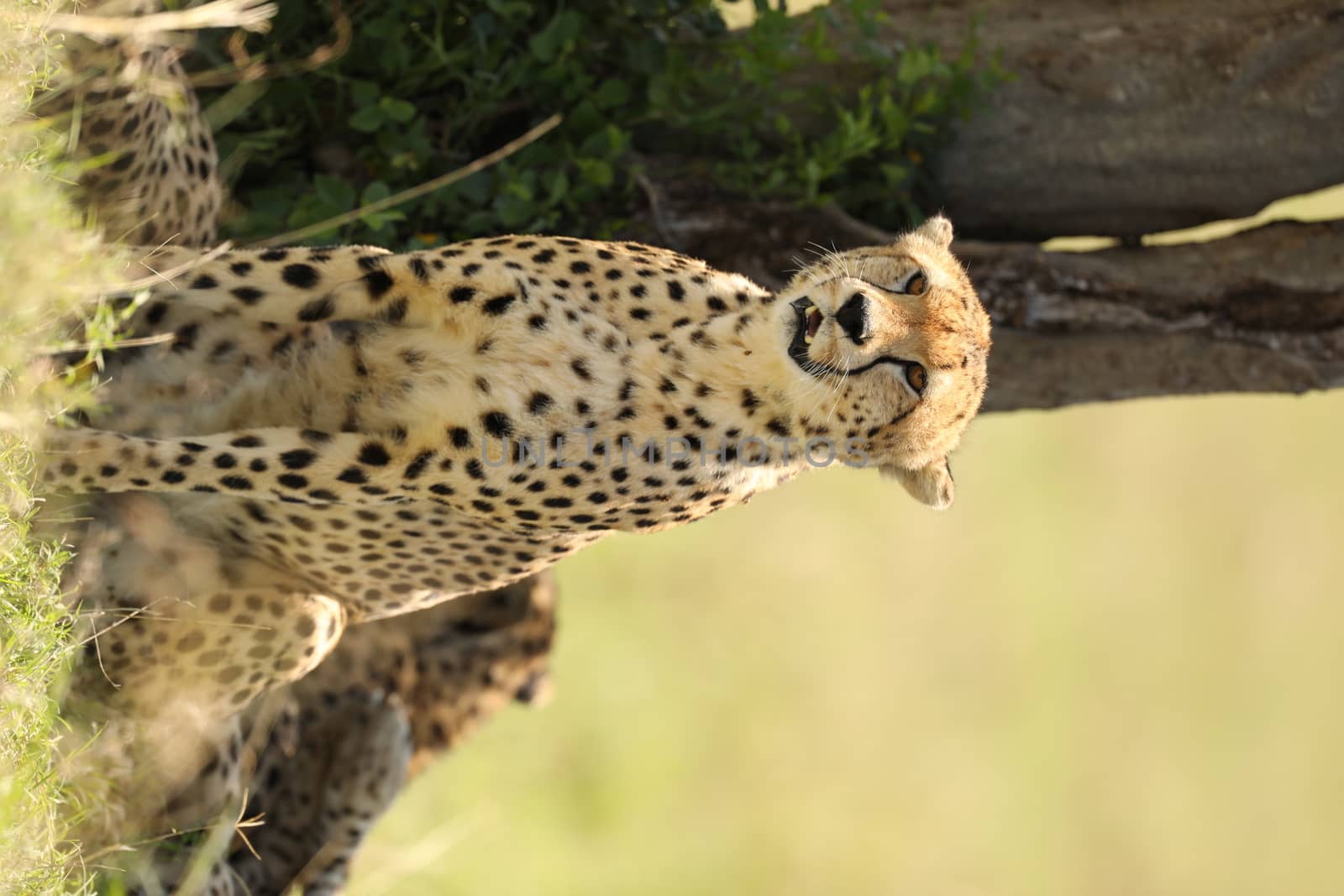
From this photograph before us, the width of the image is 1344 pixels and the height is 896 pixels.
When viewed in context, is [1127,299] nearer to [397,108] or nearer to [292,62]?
[397,108]

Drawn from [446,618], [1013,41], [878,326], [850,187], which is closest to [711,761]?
[446,618]

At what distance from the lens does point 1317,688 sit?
8000 mm

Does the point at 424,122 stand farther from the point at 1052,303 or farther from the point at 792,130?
the point at 1052,303

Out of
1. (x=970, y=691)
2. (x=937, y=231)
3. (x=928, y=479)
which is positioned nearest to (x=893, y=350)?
(x=928, y=479)

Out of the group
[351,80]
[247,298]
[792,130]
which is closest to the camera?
[247,298]

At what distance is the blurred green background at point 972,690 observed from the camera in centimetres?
641

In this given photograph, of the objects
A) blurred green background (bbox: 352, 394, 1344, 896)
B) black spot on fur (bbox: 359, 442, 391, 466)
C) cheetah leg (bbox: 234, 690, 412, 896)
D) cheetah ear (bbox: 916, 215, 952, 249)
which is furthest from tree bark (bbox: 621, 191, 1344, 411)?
blurred green background (bbox: 352, 394, 1344, 896)

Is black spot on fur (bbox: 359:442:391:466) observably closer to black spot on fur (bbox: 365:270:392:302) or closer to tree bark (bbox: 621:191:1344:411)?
black spot on fur (bbox: 365:270:392:302)

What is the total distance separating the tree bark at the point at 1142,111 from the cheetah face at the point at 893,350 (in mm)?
1194

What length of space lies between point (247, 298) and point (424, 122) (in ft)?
3.81

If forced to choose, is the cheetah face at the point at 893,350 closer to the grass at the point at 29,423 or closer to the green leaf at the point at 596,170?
the green leaf at the point at 596,170

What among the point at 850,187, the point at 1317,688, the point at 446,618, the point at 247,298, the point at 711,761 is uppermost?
the point at 247,298

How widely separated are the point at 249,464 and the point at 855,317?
122 centimetres

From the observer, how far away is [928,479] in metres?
2.98
